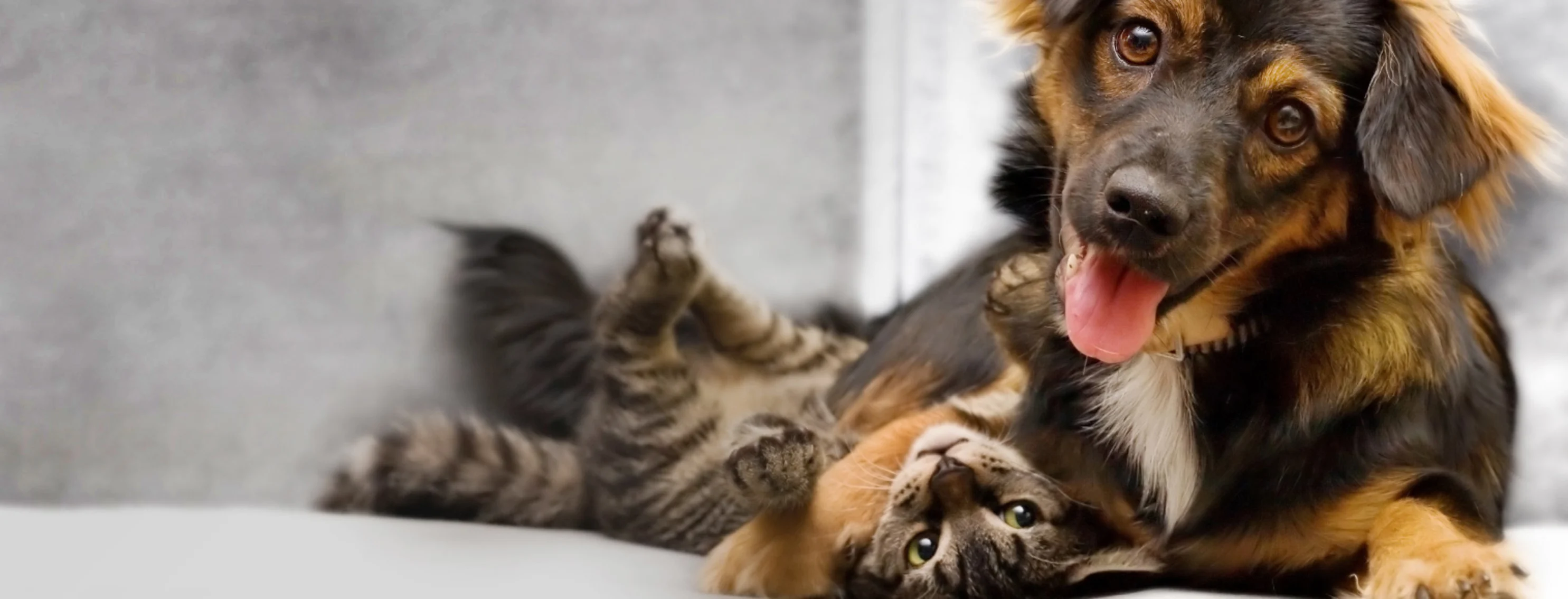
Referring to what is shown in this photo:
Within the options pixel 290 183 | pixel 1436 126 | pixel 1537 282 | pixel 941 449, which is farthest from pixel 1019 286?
pixel 290 183

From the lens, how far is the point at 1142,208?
1.01 metres

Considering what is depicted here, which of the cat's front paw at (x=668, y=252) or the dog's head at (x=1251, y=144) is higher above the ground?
the dog's head at (x=1251, y=144)

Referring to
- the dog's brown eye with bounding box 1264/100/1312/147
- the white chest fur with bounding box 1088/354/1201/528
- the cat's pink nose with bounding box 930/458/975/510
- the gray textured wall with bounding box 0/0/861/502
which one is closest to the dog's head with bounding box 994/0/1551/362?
the dog's brown eye with bounding box 1264/100/1312/147

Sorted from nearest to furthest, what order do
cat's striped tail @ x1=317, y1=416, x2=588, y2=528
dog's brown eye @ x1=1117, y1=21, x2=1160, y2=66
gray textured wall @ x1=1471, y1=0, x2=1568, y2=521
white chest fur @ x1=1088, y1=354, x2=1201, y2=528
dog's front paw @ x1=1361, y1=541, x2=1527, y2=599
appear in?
dog's front paw @ x1=1361, y1=541, x2=1527, y2=599 → dog's brown eye @ x1=1117, y1=21, x2=1160, y2=66 → white chest fur @ x1=1088, y1=354, x2=1201, y2=528 → gray textured wall @ x1=1471, y1=0, x2=1568, y2=521 → cat's striped tail @ x1=317, y1=416, x2=588, y2=528

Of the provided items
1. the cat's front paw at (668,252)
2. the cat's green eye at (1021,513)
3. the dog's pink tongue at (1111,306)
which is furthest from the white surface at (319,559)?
the cat's front paw at (668,252)

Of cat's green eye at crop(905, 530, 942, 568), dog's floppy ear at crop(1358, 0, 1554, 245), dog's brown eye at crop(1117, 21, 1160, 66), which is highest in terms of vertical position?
dog's brown eye at crop(1117, 21, 1160, 66)

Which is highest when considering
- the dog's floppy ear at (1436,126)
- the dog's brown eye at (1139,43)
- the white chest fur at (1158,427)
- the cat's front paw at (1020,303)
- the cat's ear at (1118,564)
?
the dog's brown eye at (1139,43)

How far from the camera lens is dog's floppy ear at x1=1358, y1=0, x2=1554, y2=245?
1.04m

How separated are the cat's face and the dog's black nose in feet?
1.23

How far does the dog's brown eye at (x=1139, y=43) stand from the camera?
1111 millimetres

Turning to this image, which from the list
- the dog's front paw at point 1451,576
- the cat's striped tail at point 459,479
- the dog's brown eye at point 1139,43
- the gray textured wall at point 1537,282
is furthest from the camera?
the cat's striped tail at point 459,479

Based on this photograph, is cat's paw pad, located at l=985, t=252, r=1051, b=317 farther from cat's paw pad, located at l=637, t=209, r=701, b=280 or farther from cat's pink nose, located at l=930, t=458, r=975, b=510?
cat's paw pad, located at l=637, t=209, r=701, b=280

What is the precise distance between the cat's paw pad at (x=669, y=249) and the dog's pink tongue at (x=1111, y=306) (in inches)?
26.3

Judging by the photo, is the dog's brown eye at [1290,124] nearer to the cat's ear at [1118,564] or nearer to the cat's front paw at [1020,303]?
the cat's front paw at [1020,303]
